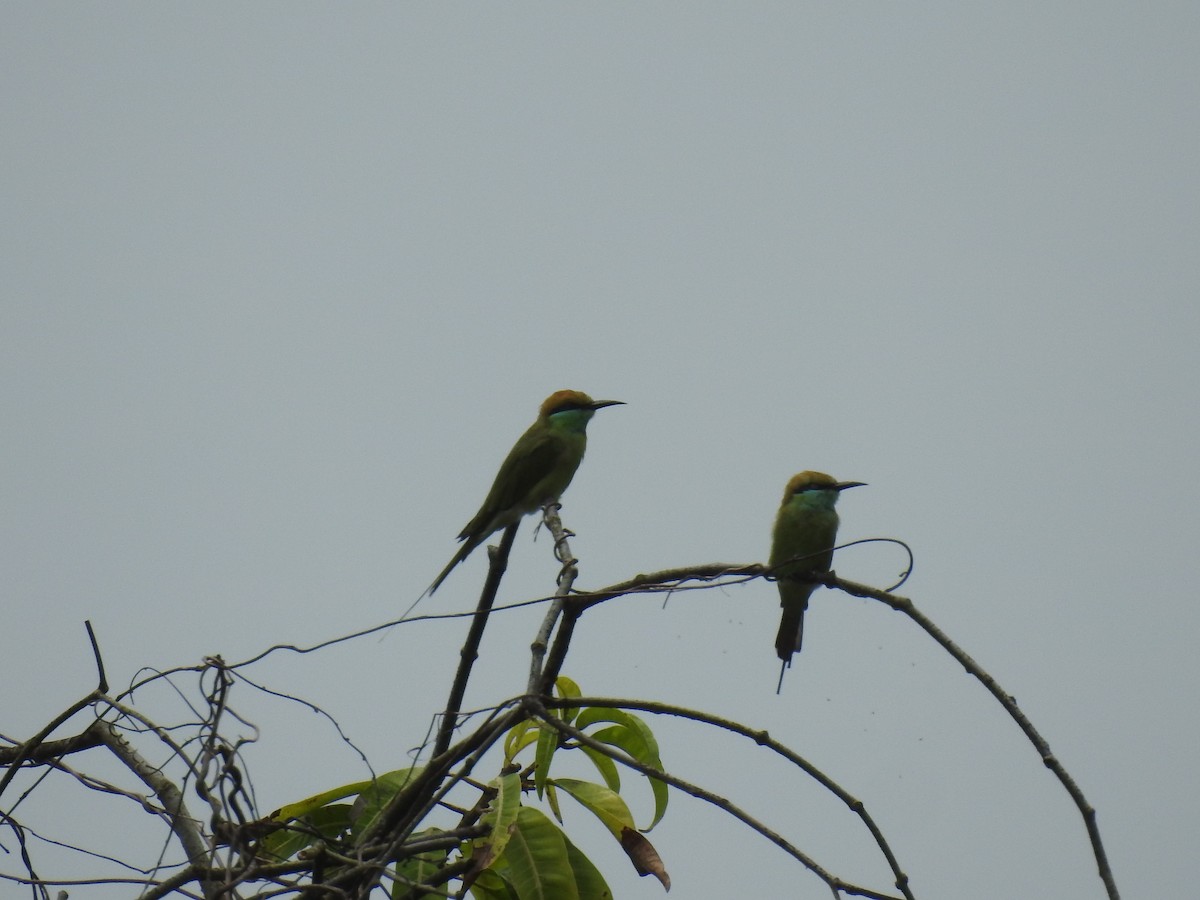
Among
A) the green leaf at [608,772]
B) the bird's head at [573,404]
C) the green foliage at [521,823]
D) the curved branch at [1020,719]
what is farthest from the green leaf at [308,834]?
the bird's head at [573,404]

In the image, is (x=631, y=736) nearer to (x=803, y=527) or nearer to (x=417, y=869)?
(x=417, y=869)

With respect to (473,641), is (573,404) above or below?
above

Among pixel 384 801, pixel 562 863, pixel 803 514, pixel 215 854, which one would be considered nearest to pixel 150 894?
pixel 215 854

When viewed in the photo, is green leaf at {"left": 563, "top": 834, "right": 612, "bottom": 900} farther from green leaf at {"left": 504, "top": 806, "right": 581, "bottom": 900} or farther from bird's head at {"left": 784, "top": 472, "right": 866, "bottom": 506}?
bird's head at {"left": 784, "top": 472, "right": 866, "bottom": 506}

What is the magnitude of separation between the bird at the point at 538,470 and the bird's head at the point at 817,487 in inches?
39.8

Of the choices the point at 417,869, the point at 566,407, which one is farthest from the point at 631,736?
the point at 566,407

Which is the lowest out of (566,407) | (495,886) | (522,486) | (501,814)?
(495,886)

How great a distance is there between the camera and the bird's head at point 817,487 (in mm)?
4848

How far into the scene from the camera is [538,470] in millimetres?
5438

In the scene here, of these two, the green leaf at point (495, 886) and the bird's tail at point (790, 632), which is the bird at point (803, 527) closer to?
the bird's tail at point (790, 632)

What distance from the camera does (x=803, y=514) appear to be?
4902 millimetres

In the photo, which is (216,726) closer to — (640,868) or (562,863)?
(562,863)

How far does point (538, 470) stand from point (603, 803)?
9.55 ft

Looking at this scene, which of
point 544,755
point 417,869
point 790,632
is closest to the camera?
point 417,869
